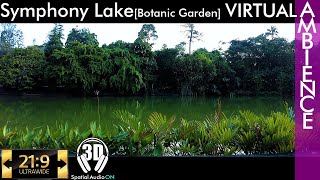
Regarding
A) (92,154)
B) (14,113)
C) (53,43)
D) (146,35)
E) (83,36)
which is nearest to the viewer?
(92,154)

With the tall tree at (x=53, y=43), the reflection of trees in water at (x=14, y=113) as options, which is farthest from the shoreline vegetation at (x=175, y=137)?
the reflection of trees in water at (x=14, y=113)

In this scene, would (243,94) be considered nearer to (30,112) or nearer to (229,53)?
(229,53)

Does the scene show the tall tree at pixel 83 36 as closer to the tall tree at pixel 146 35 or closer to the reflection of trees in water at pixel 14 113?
the tall tree at pixel 146 35

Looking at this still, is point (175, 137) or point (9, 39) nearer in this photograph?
point (175, 137)

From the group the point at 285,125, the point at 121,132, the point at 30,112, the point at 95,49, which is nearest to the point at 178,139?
the point at 121,132

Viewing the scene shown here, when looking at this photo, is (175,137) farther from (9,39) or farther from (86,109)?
(9,39)

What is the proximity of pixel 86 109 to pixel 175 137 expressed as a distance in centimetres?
482

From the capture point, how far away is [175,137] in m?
2.35

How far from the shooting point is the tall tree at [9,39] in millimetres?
5942

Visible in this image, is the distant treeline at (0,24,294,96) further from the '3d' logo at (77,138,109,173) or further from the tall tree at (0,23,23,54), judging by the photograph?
the '3d' logo at (77,138,109,173)

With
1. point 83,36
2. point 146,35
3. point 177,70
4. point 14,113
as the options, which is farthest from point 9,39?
point 177,70

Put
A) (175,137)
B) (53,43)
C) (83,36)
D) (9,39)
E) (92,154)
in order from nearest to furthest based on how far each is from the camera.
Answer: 1. (92,154)
2. (175,137)
3. (83,36)
4. (9,39)
5. (53,43)

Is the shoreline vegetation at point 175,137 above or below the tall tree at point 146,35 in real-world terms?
below

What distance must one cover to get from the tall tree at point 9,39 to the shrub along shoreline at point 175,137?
12.9ft
